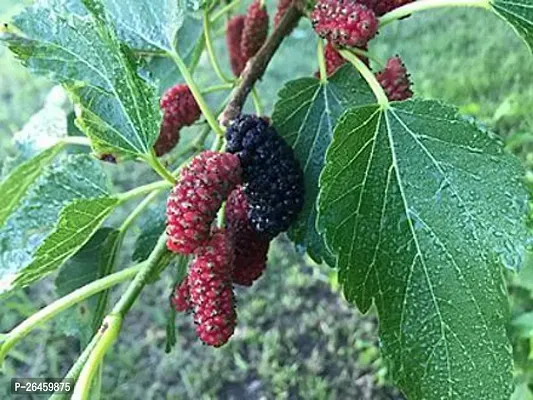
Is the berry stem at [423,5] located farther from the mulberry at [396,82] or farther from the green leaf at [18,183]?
the green leaf at [18,183]

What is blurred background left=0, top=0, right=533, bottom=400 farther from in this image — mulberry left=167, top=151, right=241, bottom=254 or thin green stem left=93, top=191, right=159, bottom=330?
mulberry left=167, top=151, right=241, bottom=254

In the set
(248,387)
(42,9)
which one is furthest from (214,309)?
(248,387)

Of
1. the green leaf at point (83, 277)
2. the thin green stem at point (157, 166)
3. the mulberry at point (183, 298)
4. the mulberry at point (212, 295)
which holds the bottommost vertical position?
the green leaf at point (83, 277)

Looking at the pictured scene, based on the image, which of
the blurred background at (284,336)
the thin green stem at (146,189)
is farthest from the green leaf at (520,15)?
the blurred background at (284,336)

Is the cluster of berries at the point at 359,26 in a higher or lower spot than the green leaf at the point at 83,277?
higher

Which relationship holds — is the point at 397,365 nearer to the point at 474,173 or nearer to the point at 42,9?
the point at 474,173

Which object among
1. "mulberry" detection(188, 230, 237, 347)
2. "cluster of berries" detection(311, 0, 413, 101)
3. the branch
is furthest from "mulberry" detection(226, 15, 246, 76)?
"mulberry" detection(188, 230, 237, 347)
